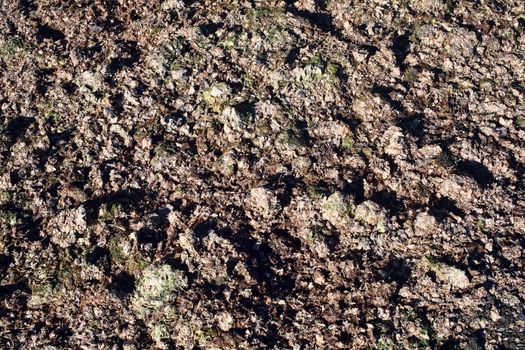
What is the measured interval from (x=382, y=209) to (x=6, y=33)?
18.7ft

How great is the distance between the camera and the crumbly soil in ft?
18.8

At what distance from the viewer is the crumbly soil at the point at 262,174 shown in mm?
5738

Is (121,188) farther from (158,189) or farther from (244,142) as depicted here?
(244,142)

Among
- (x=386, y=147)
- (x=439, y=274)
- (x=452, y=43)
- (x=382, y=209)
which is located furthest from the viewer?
(x=452, y=43)

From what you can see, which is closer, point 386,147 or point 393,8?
point 386,147

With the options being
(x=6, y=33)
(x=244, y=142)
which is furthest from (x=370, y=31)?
(x=6, y=33)

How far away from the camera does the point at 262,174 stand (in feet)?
21.9

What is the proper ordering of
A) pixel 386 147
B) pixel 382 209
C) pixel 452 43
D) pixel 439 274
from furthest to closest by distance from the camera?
pixel 452 43, pixel 386 147, pixel 382 209, pixel 439 274

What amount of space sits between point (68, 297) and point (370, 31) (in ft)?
16.8

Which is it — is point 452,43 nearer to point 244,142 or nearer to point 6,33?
point 244,142

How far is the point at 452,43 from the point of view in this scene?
306 inches

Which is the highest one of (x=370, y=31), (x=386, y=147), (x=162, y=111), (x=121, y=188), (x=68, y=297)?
(x=370, y=31)

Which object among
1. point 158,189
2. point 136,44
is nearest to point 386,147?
point 158,189

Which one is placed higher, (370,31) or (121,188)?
(370,31)
